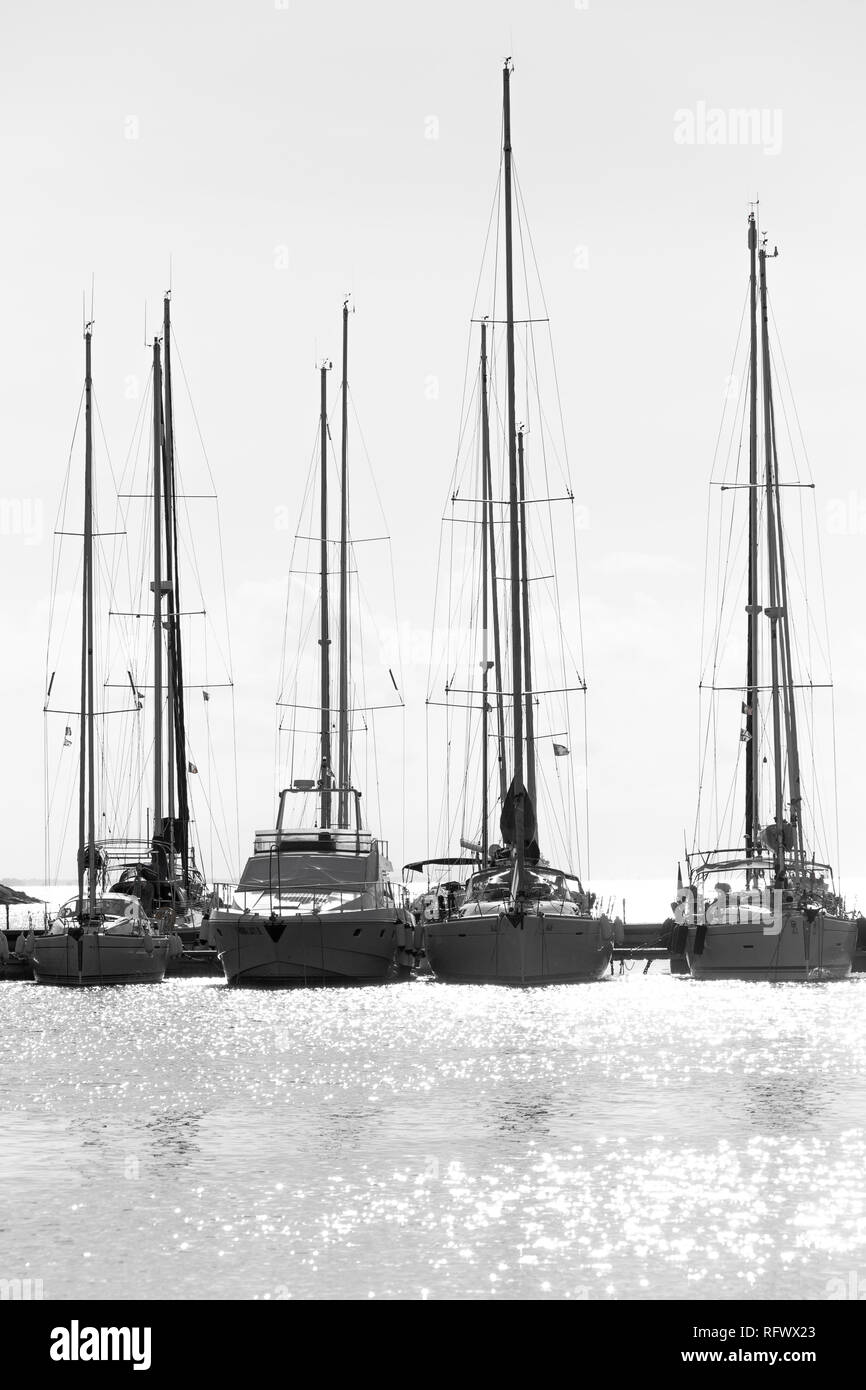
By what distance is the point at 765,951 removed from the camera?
57188mm

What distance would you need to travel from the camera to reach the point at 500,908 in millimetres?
54625

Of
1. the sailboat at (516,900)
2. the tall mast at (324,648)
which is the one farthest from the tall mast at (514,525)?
the tall mast at (324,648)

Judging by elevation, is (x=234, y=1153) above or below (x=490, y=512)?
below

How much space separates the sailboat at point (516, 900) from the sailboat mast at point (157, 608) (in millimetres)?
14245

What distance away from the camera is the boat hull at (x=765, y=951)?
57.1 metres

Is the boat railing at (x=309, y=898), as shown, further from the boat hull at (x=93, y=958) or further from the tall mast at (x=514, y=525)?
the tall mast at (x=514, y=525)

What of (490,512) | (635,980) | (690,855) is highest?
(490,512)

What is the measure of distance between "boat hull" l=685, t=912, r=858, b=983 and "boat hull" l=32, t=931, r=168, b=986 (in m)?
18.7

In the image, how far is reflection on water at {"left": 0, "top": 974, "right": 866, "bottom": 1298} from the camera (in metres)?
17.8

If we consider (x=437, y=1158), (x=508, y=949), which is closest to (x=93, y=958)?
(x=508, y=949)

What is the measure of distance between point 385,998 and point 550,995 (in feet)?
18.6

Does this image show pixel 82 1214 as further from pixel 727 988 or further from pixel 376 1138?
pixel 727 988

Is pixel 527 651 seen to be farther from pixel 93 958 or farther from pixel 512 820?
pixel 93 958
